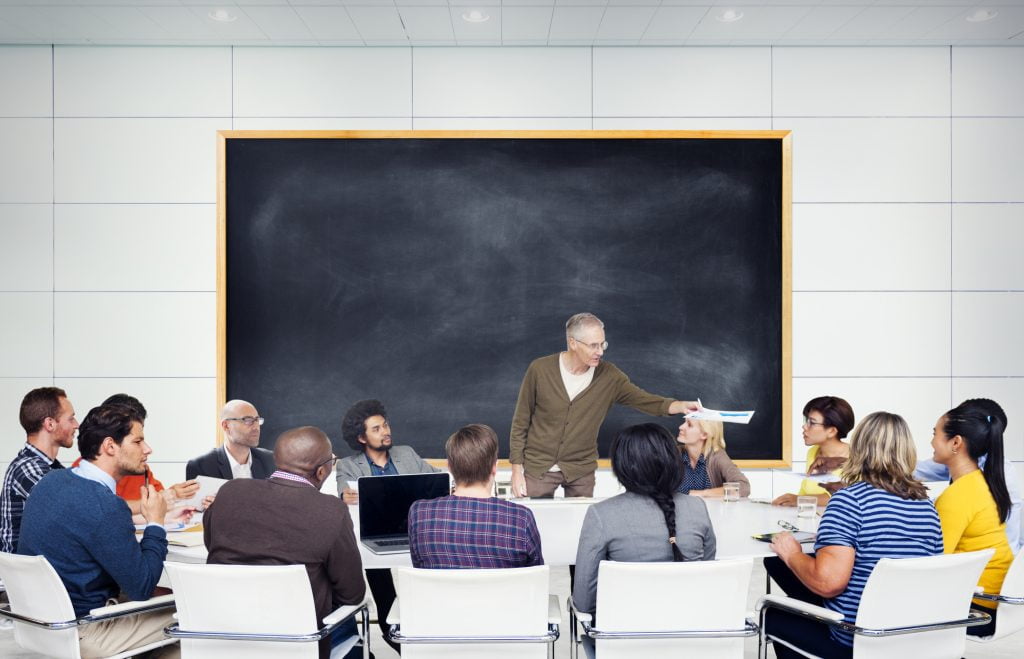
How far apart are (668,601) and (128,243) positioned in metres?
4.38

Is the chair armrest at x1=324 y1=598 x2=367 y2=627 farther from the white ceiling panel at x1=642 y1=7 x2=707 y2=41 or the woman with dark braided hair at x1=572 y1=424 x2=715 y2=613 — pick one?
the white ceiling panel at x1=642 y1=7 x2=707 y2=41

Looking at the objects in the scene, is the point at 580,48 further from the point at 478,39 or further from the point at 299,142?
the point at 299,142

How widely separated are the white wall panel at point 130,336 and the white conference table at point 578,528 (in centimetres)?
238

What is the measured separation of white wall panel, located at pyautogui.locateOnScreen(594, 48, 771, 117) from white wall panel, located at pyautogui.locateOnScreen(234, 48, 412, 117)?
4.31 feet

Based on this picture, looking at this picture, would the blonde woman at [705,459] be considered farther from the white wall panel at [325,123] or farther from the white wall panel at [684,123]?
the white wall panel at [325,123]

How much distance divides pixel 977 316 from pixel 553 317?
279cm

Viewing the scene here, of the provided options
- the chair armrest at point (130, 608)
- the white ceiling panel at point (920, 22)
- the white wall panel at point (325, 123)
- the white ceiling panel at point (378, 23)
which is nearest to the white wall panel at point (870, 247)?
the white ceiling panel at point (920, 22)

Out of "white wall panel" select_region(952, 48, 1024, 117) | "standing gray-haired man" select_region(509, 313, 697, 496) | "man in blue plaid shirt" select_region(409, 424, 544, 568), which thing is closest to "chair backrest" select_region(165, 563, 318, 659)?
"man in blue plaid shirt" select_region(409, 424, 544, 568)

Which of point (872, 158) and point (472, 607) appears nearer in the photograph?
point (472, 607)

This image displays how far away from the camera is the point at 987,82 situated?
533 centimetres

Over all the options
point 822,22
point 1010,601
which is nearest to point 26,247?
point 822,22

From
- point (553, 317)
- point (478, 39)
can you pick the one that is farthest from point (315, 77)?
point (553, 317)

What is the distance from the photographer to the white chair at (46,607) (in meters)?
2.42

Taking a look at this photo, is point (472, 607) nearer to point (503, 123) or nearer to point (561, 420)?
point (561, 420)
